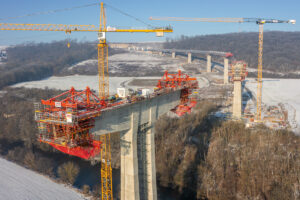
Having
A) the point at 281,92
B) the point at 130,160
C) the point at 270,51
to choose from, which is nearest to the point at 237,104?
the point at 281,92

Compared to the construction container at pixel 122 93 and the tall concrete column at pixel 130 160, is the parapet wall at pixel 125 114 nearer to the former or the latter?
the tall concrete column at pixel 130 160

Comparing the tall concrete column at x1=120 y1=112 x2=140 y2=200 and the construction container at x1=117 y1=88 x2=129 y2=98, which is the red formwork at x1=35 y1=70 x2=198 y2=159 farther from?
the construction container at x1=117 y1=88 x2=129 y2=98

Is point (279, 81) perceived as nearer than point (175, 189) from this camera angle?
No

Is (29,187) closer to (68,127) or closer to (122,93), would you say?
(122,93)

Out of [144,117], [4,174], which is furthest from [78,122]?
[4,174]

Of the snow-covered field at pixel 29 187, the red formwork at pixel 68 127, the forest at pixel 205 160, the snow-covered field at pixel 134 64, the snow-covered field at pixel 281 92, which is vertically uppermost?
the snow-covered field at pixel 134 64

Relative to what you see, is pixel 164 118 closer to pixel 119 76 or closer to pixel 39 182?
pixel 39 182

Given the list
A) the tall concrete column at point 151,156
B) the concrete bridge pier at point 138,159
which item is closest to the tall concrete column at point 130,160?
the concrete bridge pier at point 138,159
